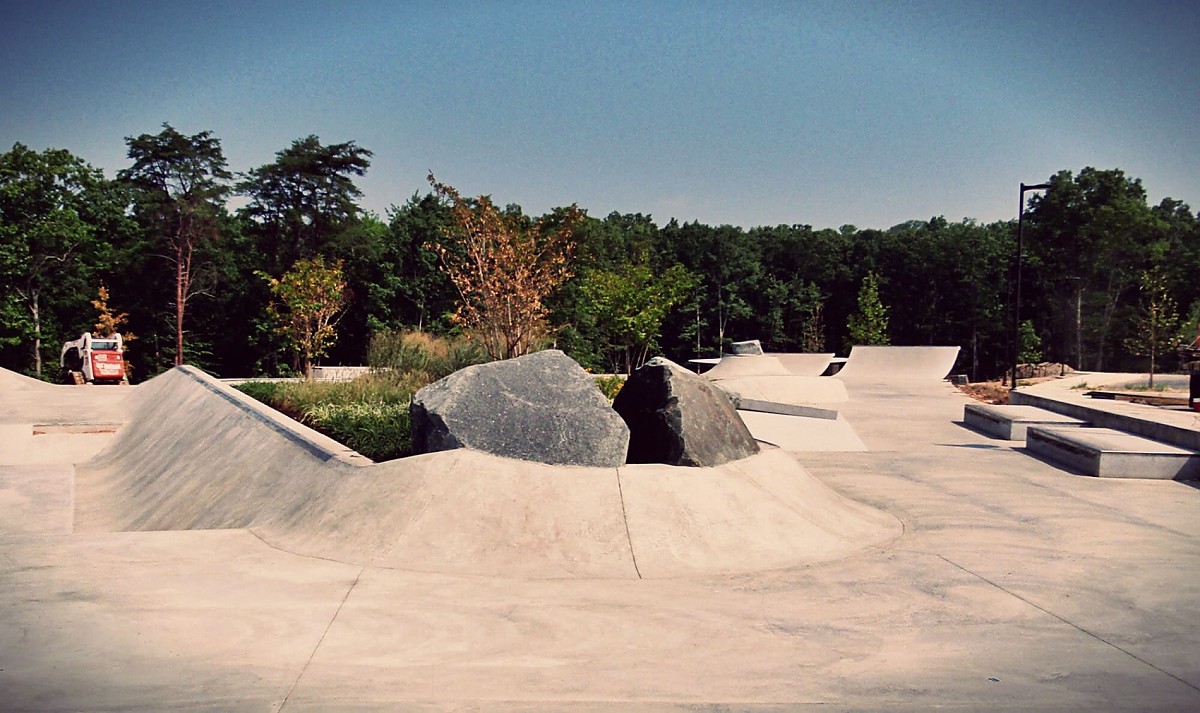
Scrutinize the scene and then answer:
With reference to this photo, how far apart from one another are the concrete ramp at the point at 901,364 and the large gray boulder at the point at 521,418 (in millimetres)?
27499

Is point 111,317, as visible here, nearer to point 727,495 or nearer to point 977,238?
point 727,495

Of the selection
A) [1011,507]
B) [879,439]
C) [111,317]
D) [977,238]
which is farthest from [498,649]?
[977,238]

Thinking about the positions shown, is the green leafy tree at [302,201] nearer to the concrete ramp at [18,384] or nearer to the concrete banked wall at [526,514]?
the concrete ramp at [18,384]

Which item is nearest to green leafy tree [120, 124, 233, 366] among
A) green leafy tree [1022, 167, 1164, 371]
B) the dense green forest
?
the dense green forest

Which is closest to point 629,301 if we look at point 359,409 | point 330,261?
point 330,261

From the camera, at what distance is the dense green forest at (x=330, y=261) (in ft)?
114

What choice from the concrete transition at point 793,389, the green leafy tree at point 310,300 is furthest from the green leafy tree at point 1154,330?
the green leafy tree at point 310,300

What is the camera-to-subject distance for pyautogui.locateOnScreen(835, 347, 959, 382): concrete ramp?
3309 centimetres

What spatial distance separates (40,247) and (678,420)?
3658 centimetres

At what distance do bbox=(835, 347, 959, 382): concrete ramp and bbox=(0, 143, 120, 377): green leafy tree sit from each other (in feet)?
109

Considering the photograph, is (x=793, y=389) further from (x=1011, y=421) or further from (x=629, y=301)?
(x=629, y=301)

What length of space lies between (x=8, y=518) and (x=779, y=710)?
266 inches

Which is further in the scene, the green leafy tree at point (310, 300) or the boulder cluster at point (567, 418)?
the green leafy tree at point (310, 300)

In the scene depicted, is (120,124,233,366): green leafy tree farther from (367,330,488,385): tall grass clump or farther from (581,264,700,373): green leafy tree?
(367,330,488,385): tall grass clump
